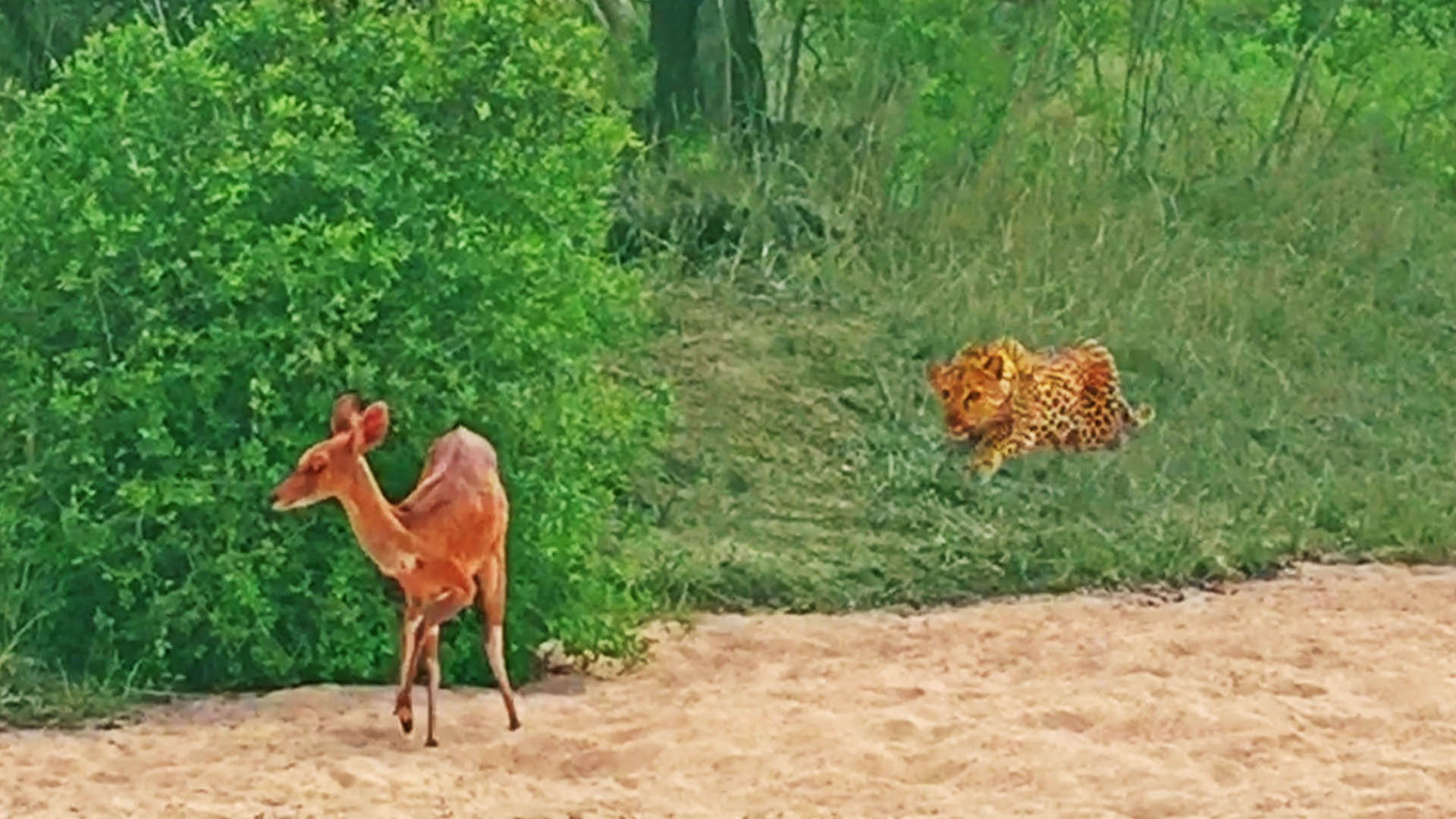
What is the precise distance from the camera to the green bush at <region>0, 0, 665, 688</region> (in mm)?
6711

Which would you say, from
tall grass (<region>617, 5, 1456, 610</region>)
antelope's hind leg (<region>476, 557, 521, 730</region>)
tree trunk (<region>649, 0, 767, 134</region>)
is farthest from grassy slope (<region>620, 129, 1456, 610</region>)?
antelope's hind leg (<region>476, 557, 521, 730</region>)

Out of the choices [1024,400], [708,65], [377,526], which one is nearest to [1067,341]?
[1024,400]

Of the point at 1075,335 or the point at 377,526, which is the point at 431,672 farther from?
the point at 1075,335

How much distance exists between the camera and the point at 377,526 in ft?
19.3

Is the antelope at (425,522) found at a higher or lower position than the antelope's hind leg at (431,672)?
higher

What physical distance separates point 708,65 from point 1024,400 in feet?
14.7

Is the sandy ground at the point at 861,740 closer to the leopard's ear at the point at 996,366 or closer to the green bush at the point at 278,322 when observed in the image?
the green bush at the point at 278,322

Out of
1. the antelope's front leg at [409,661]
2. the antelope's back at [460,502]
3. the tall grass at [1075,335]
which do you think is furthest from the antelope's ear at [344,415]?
the tall grass at [1075,335]

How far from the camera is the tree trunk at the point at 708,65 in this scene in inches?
518

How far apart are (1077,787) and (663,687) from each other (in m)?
1.54

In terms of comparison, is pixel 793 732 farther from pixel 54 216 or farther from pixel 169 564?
pixel 54 216

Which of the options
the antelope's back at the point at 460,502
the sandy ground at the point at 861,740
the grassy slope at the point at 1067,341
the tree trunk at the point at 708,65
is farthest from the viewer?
the tree trunk at the point at 708,65

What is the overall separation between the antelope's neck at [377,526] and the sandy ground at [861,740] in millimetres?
425

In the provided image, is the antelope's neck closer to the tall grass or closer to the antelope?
the antelope
